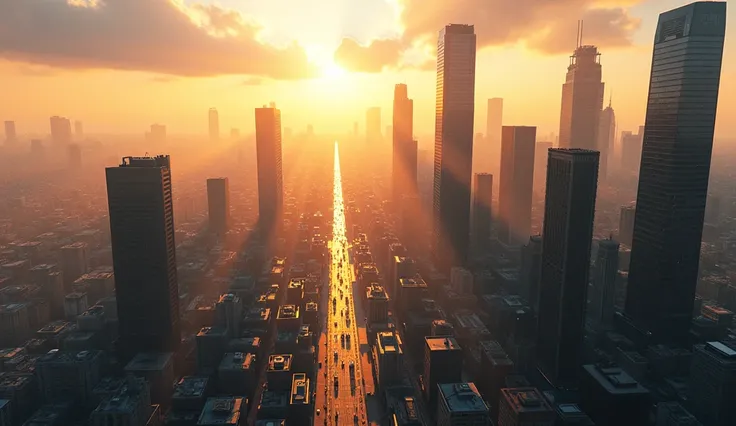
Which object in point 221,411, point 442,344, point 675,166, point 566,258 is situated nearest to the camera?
point 221,411

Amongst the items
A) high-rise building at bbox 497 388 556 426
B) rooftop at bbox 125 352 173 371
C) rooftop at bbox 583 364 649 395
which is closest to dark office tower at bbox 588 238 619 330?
rooftop at bbox 583 364 649 395

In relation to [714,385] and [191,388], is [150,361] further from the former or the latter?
[714,385]

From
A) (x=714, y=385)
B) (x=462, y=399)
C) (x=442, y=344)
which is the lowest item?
(x=714, y=385)

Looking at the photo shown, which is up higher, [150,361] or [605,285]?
[605,285]

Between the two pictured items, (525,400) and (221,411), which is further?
(221,411)

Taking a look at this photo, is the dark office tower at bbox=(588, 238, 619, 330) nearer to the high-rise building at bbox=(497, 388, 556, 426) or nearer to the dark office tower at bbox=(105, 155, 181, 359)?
the high-rise building at bbox=(497, 388, 556, 426)

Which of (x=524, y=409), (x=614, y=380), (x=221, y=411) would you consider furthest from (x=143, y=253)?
(x=614, y=380)

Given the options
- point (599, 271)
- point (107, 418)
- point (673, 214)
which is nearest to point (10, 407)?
point (107, 418)

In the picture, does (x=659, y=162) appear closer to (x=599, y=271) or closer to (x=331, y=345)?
(x=599, y=271)
